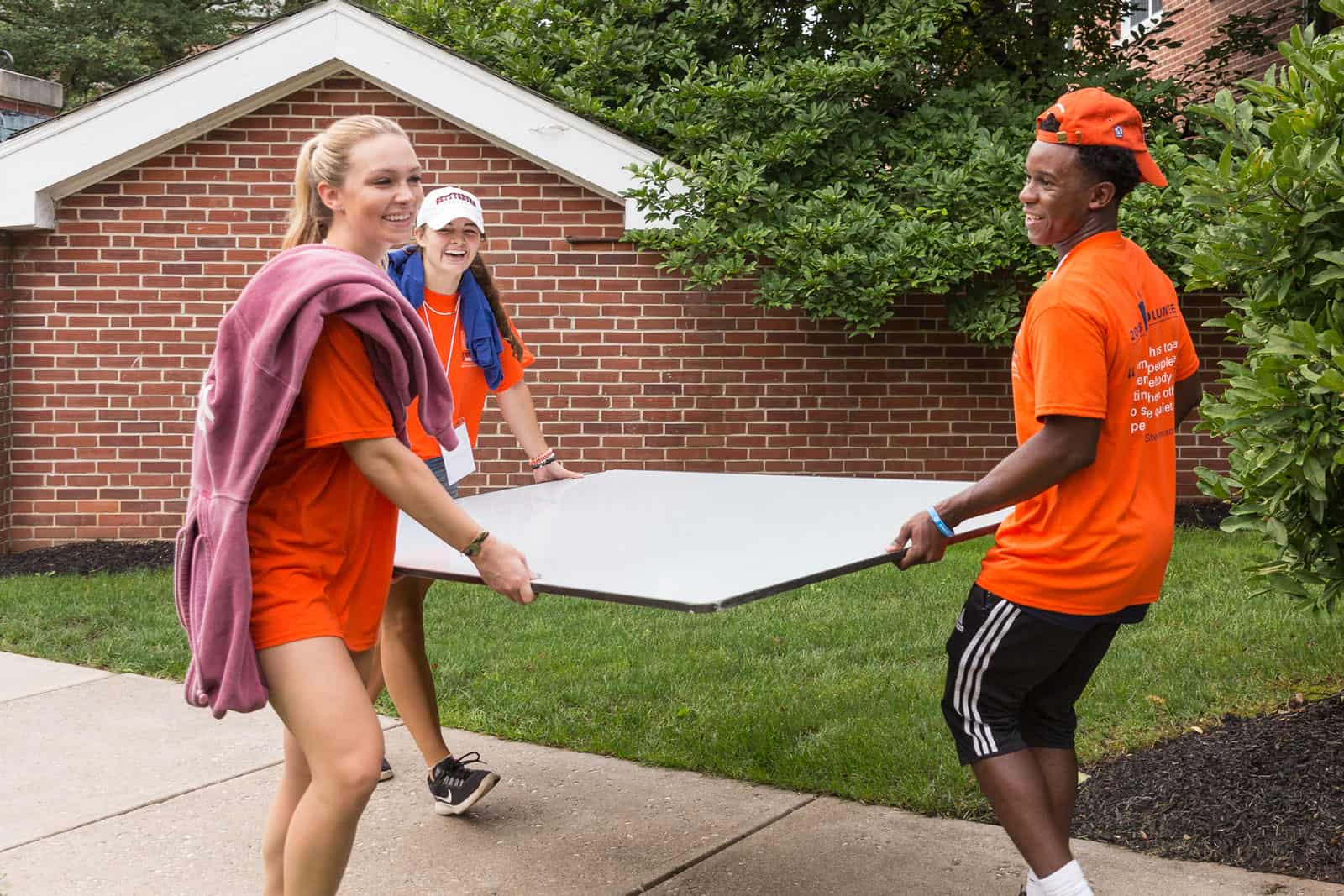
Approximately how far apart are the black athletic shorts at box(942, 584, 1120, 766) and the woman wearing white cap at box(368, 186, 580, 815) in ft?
5.66

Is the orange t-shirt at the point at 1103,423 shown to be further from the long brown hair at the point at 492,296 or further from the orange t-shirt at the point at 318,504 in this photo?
the long brown hair at the point at 492,296

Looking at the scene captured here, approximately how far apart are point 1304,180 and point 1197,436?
615 cm

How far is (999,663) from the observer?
9.95 ft

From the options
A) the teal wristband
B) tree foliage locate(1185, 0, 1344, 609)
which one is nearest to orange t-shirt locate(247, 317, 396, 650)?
the teal wristband

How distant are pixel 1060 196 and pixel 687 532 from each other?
1283mm

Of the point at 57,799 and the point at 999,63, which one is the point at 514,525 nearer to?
the point at 57,799

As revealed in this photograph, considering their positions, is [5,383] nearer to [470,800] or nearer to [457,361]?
[457,361]

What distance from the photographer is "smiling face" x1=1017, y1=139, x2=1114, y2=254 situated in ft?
9.63

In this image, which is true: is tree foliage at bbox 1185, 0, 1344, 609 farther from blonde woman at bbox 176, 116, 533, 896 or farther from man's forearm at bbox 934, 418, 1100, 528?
blonde woman at bbox 176, 116, 533, 896

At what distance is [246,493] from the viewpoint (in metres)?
2.60

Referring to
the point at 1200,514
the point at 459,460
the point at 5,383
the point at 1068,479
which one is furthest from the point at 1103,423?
the point at 5,383

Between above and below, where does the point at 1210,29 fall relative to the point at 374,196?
above

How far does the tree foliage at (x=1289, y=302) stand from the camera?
372cm

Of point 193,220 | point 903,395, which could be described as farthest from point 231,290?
point 903,395
